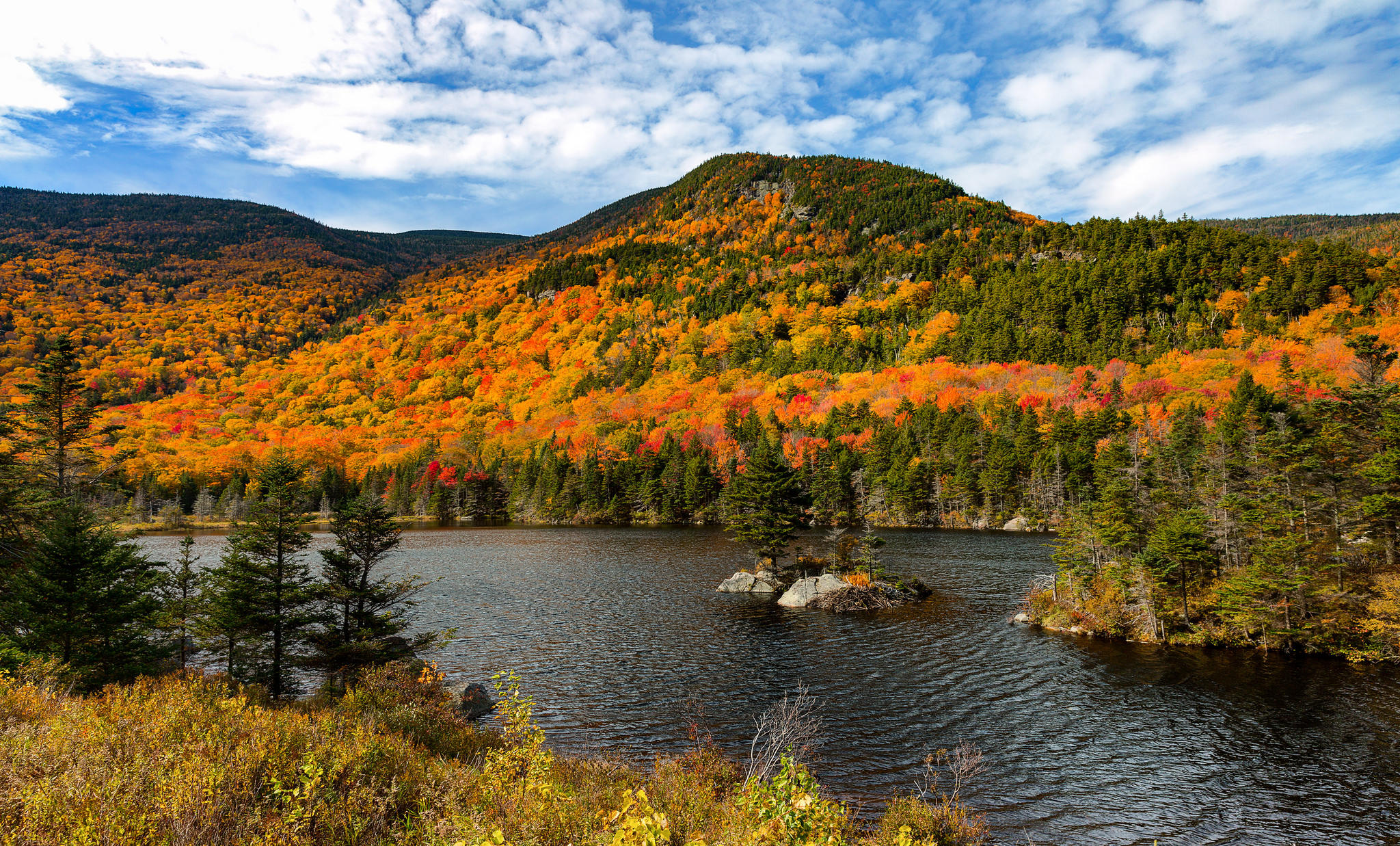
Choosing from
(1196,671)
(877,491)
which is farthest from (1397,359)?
(1196,671)

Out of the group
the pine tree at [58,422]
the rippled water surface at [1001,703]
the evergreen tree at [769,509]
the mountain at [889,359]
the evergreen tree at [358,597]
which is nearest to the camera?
the rippled water surface at [1001,703]

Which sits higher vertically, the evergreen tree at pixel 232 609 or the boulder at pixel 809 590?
the evergreen tree at pixel 232 609

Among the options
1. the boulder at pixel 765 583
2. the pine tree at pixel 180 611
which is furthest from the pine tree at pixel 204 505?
the boulder at pixel 765 583

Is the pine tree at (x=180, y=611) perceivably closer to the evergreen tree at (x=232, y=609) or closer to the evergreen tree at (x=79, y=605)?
the evergreen tree at (x=232, y=609)

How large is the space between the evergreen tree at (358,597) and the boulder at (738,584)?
26644mm

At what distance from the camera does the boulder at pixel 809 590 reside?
4062 centimetres

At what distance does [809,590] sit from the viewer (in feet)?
136

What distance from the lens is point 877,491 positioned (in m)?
98.0

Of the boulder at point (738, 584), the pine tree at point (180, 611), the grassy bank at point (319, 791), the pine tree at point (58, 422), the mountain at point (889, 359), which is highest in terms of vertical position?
the mountain at point (889, 359)

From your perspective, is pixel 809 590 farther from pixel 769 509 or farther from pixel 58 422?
pixel 58 422

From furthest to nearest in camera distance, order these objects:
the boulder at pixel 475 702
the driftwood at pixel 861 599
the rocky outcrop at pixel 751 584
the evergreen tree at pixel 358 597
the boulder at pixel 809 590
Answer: the rocky outcrop at pixel 751 584
the boulder at pixel 809 590
the driftwood at pixel 861 599
the boulder at pixel 475 702
the evergreen tree at pixel 358 597

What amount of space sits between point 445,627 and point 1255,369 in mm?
124636

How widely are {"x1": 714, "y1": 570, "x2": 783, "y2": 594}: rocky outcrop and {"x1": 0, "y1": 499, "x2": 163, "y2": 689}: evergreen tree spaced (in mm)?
33723

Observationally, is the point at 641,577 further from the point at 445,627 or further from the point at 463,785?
the point at 463,785
